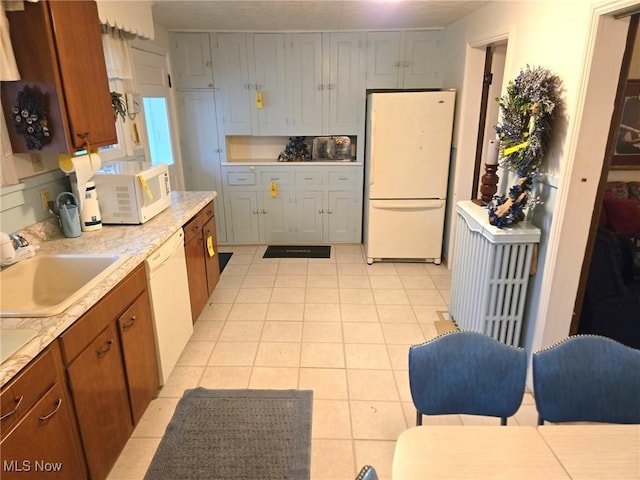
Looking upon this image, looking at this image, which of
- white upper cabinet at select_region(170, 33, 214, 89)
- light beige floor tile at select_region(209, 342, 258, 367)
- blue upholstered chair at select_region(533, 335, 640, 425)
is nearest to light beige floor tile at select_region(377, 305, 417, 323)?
light beige floor tile at select_region(209, 342, 258, 367)

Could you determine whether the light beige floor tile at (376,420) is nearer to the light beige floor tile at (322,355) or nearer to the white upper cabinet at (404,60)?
the light beige floor tile at (322,355)

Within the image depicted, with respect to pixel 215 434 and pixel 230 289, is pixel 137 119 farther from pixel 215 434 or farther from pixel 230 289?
pixel 215 434

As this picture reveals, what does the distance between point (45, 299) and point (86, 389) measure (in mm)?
624

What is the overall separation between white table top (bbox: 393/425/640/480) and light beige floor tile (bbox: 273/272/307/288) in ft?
8.74

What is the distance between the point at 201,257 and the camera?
3.14 m

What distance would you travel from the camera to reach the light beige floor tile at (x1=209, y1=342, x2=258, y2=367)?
2.68 meters

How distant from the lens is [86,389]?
5.32 ft

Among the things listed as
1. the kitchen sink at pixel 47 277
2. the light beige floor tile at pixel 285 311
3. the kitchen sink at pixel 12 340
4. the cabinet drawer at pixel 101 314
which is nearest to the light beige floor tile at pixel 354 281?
the light beige floor tile at pixel 285 311

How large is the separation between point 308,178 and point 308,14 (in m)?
1.70

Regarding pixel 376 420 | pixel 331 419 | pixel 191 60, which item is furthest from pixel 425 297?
pixel 191 60

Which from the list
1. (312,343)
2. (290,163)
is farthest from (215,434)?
(290,163)

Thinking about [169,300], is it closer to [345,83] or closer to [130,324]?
[130,324]

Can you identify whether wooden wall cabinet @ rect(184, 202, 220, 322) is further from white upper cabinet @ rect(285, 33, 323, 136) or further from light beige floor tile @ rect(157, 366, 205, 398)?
white upper cabinet @ rect(285, 33, 323, 136)

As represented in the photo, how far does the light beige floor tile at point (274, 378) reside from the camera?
245 centimetres
